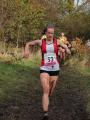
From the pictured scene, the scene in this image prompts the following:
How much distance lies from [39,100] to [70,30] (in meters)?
19.2

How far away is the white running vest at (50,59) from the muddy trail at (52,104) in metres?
0.95

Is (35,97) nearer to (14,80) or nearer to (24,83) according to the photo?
(24,83)

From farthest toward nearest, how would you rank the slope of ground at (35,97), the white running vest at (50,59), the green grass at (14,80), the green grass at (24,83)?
the green grass at (14,80) → the green grass at (24,83) → the slope of ground at (35,97) → the white running vest at (50,59)

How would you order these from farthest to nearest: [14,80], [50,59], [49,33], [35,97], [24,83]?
1. [14,80]
2. [24,83]
3. [35,97]
4. [50,59]
5. [49,33]

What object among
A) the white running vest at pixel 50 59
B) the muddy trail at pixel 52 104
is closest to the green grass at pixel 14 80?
the muddy trail at pixel 52 104

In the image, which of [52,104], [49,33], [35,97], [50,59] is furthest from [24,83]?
[49,33]

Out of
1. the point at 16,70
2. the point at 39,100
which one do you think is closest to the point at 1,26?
the point at 16,70

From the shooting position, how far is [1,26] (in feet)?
80.6

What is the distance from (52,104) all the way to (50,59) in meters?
1.90

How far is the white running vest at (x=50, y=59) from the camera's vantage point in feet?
28.1

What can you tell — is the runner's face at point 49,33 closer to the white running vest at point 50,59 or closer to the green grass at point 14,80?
the white running vest at point 50,59

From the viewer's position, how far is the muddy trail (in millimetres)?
8602

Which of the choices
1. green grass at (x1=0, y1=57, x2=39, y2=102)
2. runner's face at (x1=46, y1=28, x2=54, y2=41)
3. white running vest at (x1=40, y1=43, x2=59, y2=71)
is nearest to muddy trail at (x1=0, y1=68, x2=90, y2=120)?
green grass at (x1=0, y1=57, x2=39, y2=102)

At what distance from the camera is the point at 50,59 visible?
8.58 m
